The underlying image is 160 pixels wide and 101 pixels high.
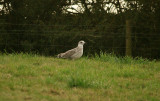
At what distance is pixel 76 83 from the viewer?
Result: 22.8 feet

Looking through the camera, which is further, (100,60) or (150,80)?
(100,60)

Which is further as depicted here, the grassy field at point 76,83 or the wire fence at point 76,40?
the wire fence at point 76,40

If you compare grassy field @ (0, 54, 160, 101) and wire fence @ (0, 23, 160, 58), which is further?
wire fence @ (0, 23, 160, 58)

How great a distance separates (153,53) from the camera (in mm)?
15625

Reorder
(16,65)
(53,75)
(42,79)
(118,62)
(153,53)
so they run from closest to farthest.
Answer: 1. (42,79)
2. (53,75)
3. (16,65)
4. (118,62)
5. (153,53)

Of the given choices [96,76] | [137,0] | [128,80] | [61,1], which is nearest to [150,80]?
[128,80]

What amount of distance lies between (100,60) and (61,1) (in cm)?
710

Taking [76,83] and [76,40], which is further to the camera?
[76,40]

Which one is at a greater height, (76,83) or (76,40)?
(76,40)

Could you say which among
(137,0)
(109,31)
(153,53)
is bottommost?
(153,53)

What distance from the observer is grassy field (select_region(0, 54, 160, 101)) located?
6073 mm

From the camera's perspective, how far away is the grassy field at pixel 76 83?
6073 mm

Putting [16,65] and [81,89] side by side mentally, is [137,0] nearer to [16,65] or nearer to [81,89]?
[16,65]

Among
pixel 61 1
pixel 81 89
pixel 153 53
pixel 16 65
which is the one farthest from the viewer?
pixel 61 1
